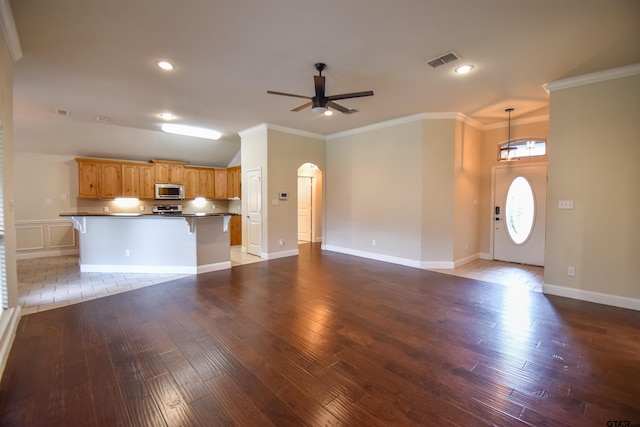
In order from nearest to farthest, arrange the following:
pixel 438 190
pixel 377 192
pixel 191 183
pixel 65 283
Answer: pixel 65 283 → pixel 438 190 → pixel 377 192 → pixel 191 183

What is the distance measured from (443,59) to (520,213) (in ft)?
13.7

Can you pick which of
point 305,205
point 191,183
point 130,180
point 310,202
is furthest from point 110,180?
point 310,202

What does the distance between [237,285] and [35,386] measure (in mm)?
2525

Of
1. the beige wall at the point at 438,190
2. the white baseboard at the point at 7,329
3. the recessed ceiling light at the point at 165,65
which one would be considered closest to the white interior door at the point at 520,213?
the beige wall at the point at 438,190

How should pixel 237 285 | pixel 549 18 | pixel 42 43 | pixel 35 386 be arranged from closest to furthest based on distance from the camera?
pixel 35 386 < pixel 549 18 < pixel 42 43 < pixel 237 285

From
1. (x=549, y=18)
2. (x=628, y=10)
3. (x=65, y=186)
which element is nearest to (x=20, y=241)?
(x=65, y=186)

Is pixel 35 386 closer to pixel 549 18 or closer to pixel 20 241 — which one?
pixel 549 18

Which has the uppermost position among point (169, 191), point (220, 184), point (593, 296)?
point (220, 184)

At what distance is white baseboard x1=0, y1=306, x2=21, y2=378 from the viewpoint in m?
2.35

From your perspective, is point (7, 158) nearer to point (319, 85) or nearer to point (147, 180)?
point (319, 85)

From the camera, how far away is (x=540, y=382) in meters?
2.13

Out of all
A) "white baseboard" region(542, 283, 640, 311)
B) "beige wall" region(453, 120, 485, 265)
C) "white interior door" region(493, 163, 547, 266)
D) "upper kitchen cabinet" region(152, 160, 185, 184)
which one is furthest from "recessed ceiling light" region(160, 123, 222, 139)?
"white baseboard" region(542, 283, 640, 311)

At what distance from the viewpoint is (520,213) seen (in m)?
5.86

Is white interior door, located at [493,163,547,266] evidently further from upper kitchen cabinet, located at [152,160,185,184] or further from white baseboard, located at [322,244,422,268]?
upper kitchen cabinet, located at [152,160,185,184]
